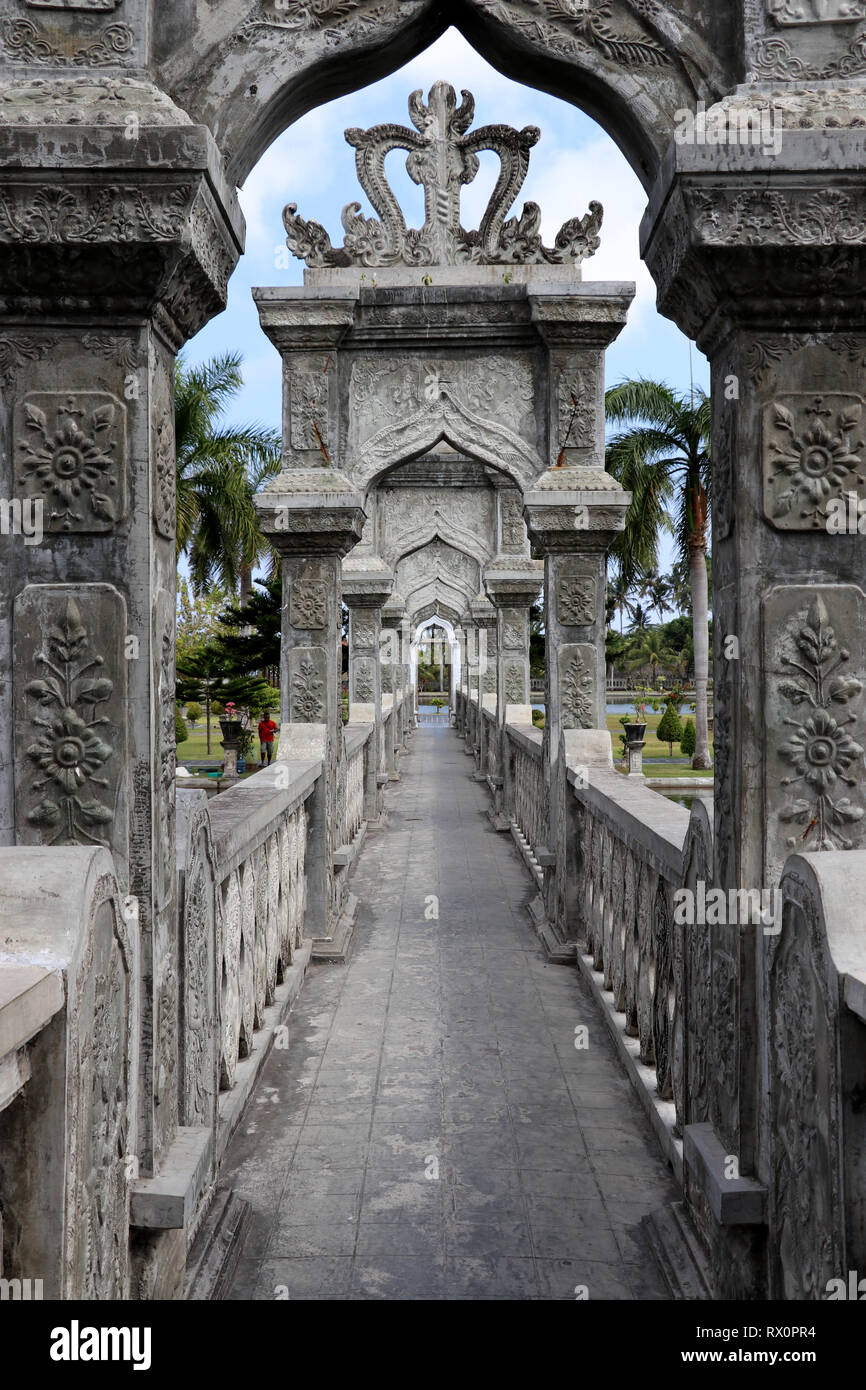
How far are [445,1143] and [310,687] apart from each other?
4018 mm

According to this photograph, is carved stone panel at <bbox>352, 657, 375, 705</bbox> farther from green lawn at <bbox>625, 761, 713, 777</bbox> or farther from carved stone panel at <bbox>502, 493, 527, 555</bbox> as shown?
green lawn at <bbox>625, 761, 713, 777</bbox>

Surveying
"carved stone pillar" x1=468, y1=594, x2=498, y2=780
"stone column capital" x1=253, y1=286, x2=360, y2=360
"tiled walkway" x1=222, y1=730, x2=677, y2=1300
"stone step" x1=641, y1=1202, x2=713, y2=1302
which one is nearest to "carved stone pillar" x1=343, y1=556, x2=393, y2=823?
"carved stone pillar" x1=468, y1=594, x2=498, y2=780

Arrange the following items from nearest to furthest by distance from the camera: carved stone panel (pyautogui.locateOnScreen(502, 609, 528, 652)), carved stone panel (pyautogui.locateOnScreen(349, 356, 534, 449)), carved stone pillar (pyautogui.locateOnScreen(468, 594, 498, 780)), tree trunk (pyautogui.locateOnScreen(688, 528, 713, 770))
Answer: carved stone panel (pyautogui.locateOnScreen(349, 356, 534, 449)), carved stone panel (pyautogui.locateOnScreen(502, 609, 528, 652)), carved stone pillar (pyautogui.locateOnScreen(468, 594, 498, 780)), tree trunk (pyautogui.locateOnScreen(688, 528, 713, 770))

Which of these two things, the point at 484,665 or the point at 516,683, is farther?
the point at 484,665

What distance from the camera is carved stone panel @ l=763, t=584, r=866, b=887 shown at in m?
2.70

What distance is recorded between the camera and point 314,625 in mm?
7340

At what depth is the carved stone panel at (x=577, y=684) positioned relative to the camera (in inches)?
296

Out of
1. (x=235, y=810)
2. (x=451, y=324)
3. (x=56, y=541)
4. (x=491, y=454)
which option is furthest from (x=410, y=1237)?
(x=451, y=324)

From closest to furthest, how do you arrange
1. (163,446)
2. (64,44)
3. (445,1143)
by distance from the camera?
(64,44) → (163,446) → (445,1143)

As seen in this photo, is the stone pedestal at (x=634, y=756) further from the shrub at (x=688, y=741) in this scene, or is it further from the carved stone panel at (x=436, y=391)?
the carved stone panel at (x=436, y=391)

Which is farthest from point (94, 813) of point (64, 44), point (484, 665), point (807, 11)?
point (484, 665)

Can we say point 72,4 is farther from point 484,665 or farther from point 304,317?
point 484,665

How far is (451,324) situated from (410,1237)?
6.09 meters
